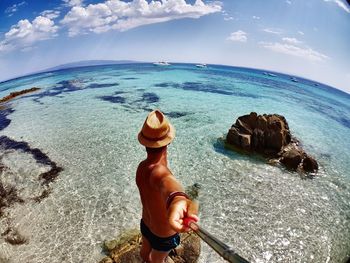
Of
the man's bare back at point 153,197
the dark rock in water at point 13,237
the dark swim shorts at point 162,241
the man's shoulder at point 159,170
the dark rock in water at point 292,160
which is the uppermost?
the man's shoulder at point 159,170

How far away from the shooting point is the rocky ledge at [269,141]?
14016 mm

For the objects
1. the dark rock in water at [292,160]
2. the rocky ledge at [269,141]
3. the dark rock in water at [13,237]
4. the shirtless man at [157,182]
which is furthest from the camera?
the rocky ledge at [269,141]

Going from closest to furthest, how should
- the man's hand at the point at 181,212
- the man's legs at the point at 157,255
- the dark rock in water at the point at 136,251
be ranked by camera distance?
the man's hand at the point at 181,212 < the man's legs at the point at 157,255 < the dark rock in water at the point at 136,251

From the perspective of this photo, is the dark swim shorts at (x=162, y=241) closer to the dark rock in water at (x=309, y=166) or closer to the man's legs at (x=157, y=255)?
the man's legs at (x=157, y=255)

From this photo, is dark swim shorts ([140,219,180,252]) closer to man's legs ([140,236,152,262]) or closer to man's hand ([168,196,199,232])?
man's legs ([140,236,152,262])

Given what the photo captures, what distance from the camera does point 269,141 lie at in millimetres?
15172

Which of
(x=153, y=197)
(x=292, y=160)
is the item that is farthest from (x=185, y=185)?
(x=153, y=197)

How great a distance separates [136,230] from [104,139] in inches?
376

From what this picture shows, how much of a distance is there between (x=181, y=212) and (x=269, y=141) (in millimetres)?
14390

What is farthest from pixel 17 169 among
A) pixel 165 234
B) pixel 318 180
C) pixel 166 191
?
pixel 318 180

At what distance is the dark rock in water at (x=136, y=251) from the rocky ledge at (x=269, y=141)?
875 cm

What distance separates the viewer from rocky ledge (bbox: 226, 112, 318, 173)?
14016 millimetres

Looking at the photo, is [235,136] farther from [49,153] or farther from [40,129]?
[40,129]

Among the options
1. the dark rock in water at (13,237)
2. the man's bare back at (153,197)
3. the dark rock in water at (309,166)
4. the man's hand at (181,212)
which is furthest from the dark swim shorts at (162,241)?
the dark rock in water at (309,166)
